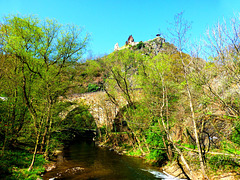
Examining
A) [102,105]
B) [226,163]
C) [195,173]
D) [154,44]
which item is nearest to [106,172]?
[195,173]

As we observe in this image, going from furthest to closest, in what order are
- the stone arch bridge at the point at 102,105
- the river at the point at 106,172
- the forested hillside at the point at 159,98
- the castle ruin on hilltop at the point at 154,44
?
the stone arch bridge at the point at 102,105
the castle ruin on hilltop at the point at 154,44
the river at the point at 106,172
the forested hillside at the point at 159,98

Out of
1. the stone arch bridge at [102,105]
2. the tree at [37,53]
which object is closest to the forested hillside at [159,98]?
the tree at [37,53]

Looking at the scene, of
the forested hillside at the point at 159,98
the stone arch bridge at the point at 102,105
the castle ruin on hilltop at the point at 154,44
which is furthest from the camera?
the stone arch bridge at the point at 102,105

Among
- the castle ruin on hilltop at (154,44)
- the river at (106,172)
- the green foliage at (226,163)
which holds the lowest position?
the river at (106,172)

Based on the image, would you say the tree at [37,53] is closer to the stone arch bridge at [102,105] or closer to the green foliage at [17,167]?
the green foliage at [17,167]

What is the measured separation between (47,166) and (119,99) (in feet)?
30.3

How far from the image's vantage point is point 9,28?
28.7ft

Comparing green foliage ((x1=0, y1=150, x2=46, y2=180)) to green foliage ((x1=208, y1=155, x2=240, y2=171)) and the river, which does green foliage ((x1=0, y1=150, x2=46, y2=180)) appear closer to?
the river

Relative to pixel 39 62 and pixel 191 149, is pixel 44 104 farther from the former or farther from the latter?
pixel 191 149

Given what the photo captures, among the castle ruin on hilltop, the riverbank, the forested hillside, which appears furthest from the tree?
the riverbank

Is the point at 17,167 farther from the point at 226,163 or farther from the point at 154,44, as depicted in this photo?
the point at 154,44

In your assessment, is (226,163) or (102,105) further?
(102,105)

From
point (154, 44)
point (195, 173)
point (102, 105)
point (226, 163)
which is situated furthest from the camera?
point (154, 44)

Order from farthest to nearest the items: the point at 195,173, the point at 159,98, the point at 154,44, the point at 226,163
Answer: the point at 154,44
the point at 159,98
the point at 195,173
the point at 226,163
